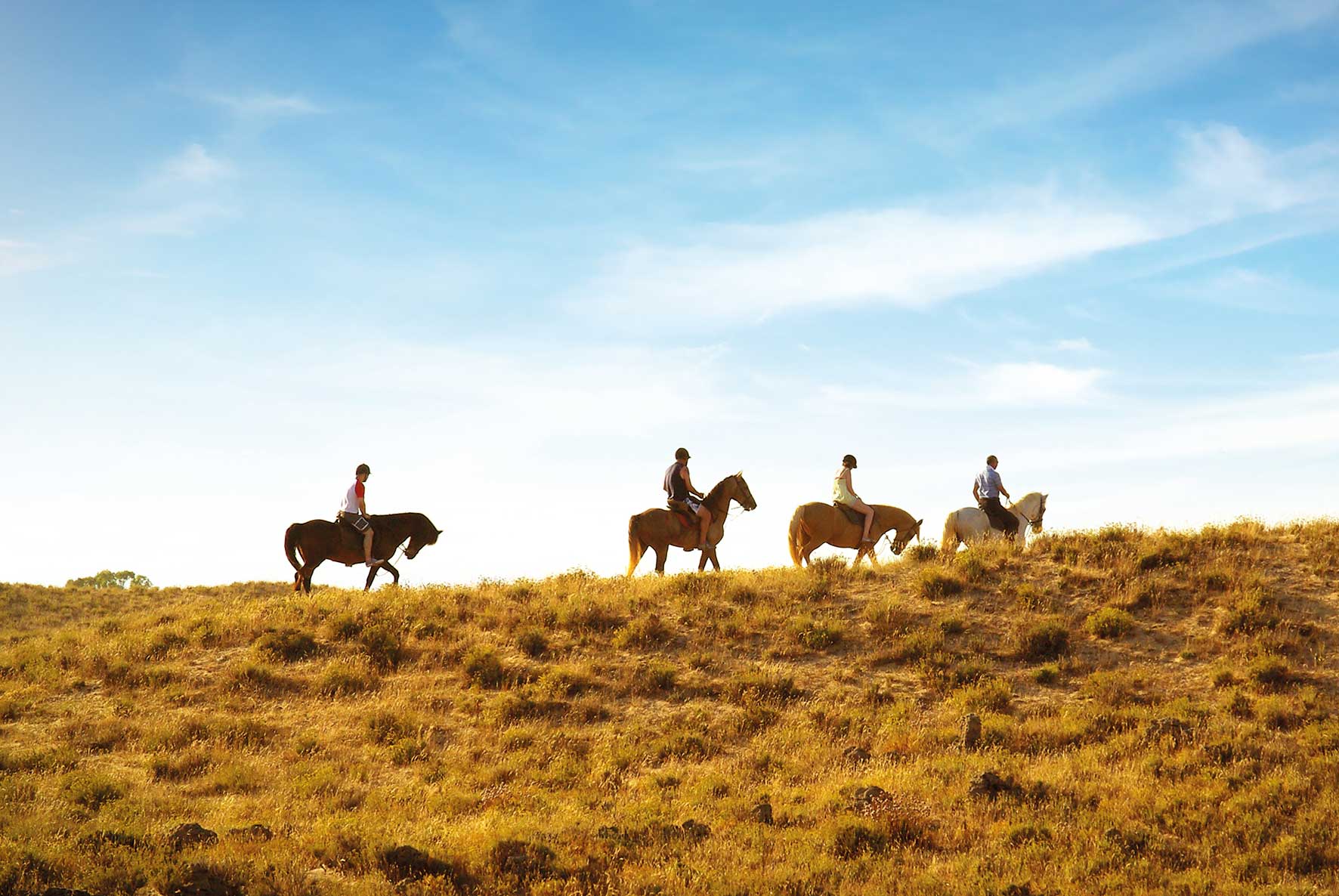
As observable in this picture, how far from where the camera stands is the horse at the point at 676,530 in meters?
24.6

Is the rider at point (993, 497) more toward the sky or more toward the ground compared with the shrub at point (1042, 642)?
more toward the sky

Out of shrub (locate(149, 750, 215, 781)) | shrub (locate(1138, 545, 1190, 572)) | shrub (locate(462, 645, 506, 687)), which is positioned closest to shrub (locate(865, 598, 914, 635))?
shrub (locate(1138, 545, 1190, 572))

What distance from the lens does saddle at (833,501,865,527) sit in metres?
25.1

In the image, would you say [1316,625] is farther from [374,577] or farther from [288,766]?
[374,577]

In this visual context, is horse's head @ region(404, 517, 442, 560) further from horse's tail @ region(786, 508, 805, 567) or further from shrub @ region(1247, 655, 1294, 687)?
shrub @ region(1247, 655, 1294, 687)

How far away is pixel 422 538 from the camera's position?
85.3 ft

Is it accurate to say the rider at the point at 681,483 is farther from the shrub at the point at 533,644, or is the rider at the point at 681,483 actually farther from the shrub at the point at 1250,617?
the shrub at the point at 1250,617

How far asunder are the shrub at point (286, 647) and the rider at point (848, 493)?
11946 millimetres

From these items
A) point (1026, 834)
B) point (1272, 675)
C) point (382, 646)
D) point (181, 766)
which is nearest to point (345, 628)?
point (382, 646)

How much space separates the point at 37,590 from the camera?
45.6 metres

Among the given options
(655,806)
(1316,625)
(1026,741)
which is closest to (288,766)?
(655,806)

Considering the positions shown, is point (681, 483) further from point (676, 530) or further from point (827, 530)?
point (827, 530)

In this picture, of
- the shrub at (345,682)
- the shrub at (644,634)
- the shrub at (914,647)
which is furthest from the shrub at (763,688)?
the shrub at (345,682)

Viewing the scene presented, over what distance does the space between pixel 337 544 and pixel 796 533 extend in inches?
416
